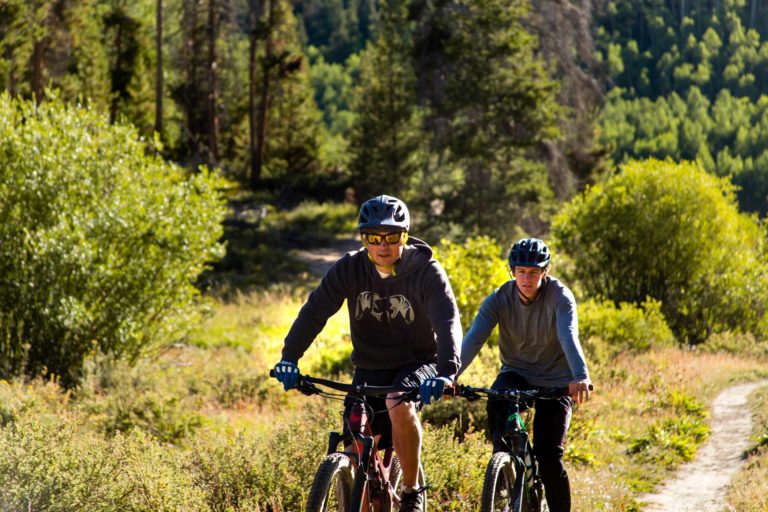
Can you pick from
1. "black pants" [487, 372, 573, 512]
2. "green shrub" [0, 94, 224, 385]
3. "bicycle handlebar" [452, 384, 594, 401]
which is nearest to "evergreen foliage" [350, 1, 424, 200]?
"green shrub" [0, 94, 224, 385]

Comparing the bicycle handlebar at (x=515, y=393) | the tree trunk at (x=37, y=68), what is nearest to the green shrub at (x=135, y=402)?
the bicycle handlebar at (x=515, y=393)

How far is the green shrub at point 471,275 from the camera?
17.2m

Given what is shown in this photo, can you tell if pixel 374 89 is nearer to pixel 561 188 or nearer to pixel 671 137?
pixel 561 188

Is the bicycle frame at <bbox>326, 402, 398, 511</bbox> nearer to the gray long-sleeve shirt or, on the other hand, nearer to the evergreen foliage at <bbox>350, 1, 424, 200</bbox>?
the gray long-sleeve shirt

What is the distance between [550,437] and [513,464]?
409 mm

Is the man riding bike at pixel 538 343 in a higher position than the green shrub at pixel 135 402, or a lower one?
higher

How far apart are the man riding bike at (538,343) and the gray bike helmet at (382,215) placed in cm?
98

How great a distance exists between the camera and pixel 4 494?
20.4 feet

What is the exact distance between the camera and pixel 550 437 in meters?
5.78

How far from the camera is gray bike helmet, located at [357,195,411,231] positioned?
5074 mm

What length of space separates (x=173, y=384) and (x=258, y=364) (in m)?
3.13

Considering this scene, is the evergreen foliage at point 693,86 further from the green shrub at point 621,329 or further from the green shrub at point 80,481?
the green shrub at point 80,481

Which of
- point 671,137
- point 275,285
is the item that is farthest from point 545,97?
point 671,137

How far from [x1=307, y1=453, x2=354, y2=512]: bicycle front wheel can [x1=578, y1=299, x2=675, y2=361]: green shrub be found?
1202 centimetres
